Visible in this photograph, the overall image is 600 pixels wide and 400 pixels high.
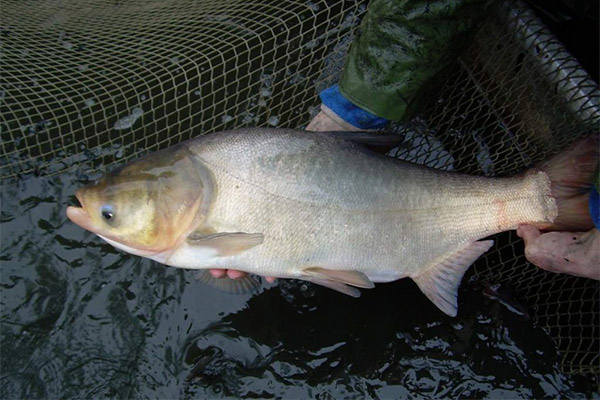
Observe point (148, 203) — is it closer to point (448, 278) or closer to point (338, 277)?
point (338, 277)

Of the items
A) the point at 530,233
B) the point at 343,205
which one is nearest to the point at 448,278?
the point at 530,233

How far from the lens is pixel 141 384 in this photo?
9.36 feet

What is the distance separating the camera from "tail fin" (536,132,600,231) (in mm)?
2279

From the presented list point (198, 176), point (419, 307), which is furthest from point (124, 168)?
point (419, 307)

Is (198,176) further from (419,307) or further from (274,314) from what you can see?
(419,307)

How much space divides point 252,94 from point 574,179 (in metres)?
2.54

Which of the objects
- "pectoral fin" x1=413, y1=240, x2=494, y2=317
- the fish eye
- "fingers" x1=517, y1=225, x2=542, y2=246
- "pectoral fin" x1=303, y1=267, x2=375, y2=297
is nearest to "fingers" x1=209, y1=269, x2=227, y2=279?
"pectoral fin" x1=303, y1=267, x2=375, y2=297

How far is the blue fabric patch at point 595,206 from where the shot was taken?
2.17m

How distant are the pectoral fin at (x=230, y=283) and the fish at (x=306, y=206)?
28.7 inches

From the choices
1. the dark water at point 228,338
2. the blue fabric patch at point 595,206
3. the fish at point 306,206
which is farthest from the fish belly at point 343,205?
the dark water at point 228,338

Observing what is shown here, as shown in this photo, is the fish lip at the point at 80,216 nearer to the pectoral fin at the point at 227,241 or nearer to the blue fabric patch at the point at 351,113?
the pectoral fin at the point at 227,241

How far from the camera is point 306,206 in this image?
238cm

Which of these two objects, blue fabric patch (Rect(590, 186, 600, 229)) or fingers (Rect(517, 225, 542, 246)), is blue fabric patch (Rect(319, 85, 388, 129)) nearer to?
fingers (Rect(517, 225, 542, 246))

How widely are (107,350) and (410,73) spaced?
2312mm
